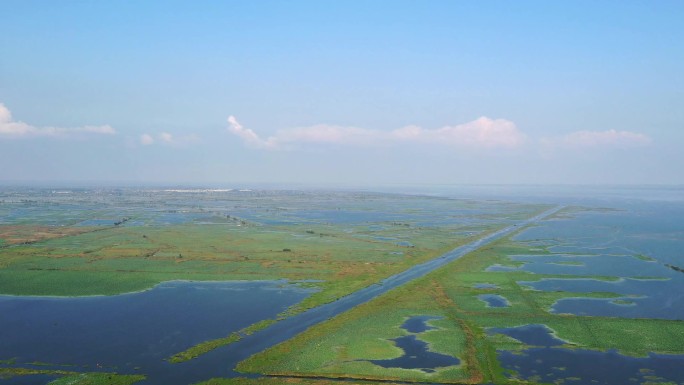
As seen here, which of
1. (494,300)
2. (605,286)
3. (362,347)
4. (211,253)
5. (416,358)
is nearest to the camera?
(416,358)

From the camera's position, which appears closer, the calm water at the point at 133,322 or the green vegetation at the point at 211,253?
the calm water at the point at 133,322

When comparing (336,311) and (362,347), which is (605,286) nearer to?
A: (336,311)

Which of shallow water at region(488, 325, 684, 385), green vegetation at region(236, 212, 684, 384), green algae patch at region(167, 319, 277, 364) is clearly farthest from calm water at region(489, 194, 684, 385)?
green algae patch at region(167, 319, 277, 364)

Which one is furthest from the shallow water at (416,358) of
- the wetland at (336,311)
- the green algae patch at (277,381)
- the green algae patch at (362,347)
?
the green algae patch at (277,381)

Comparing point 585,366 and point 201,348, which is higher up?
point 585,366

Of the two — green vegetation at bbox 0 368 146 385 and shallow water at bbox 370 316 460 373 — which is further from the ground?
shallow water at bbox 370 316 460 373

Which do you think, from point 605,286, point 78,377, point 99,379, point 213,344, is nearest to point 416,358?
point 213,344

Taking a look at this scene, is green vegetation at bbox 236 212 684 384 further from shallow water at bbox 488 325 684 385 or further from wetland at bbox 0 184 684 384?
shallow water at bbox 488 325 684 385

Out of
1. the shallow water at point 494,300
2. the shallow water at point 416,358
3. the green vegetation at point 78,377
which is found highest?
the shallow water at point 494,300

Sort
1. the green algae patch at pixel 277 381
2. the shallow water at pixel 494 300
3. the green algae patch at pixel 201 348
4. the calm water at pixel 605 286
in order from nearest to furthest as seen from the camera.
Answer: the green algae patch at pixel 277 381 → the calm water at pixel 605 286 → the green algae patch at pixel 201 348 → the shallow water at pixel 494 300

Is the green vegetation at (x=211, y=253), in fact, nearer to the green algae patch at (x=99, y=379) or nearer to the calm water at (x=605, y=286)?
the green algae patch at (x=99, y=379)

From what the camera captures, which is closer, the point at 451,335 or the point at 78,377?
the point at 78,377

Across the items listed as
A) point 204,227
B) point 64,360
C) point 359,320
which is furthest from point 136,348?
point 204,227
